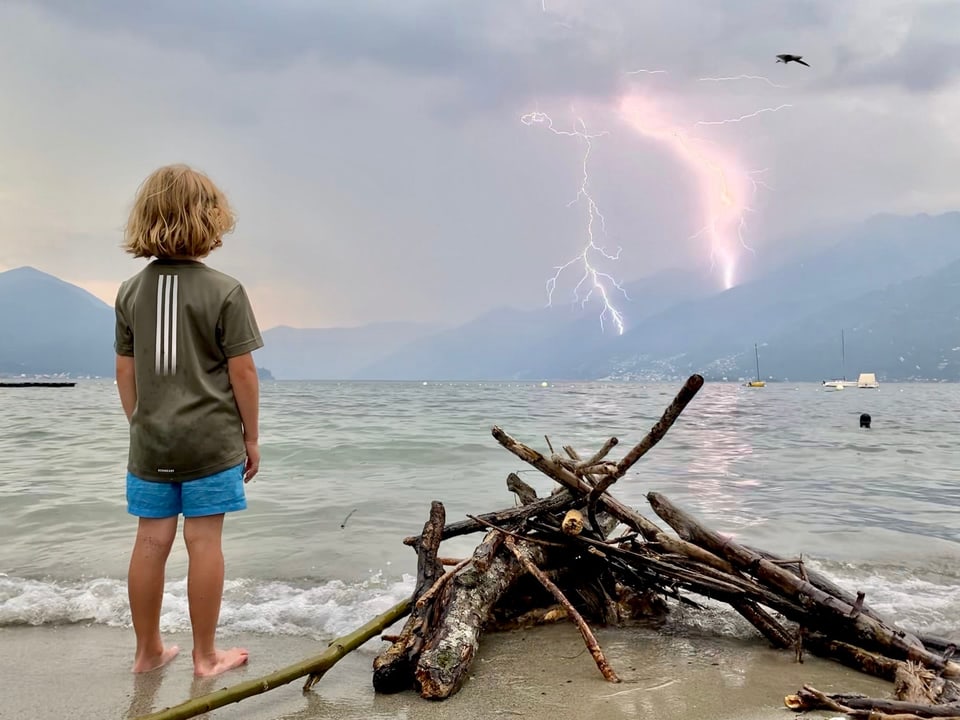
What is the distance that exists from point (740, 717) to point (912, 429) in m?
25.0

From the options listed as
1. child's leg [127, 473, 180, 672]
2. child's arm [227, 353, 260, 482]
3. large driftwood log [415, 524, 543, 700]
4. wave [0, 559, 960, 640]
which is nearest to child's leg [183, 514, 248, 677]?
child's leg [127, 473, 180, 672]

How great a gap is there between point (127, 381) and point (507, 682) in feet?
7.36

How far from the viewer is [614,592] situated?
3.91m

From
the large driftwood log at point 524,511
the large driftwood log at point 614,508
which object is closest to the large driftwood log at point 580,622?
the large driftwood log at point 524,511

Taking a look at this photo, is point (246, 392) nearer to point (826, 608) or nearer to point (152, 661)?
point (152, 661)

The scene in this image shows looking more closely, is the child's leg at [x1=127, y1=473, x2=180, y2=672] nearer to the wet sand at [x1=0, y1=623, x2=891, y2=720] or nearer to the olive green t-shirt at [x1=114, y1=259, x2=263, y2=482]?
the olive green t-shirt at [x1=114, y1=259, x2=263, y2=482]

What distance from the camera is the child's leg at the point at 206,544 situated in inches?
114

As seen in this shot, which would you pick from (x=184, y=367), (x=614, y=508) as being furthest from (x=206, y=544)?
(x=614, y=508)

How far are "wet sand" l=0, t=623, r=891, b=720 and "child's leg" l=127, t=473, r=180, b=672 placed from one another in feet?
1.09

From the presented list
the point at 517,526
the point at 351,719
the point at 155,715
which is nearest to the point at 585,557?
the point at 517,526

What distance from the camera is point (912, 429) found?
22844 millimetres

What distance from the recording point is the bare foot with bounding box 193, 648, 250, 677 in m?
3.02

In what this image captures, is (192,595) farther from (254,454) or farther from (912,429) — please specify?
(912,429)

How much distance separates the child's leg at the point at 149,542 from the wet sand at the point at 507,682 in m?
0.33
